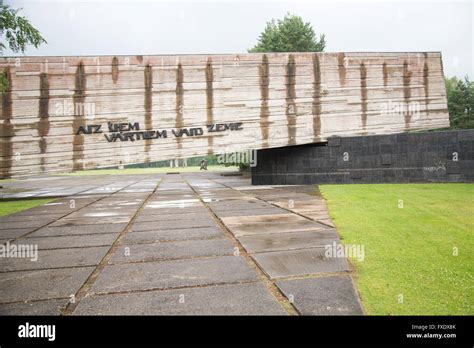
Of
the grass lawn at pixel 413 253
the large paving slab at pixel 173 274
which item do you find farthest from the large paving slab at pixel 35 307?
the grass lawn at pixel 413 253

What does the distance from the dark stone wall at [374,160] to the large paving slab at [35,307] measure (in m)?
12.8

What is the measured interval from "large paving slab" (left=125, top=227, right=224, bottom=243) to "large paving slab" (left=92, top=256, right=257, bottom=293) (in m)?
1.24

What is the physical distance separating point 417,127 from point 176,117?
36.4ft

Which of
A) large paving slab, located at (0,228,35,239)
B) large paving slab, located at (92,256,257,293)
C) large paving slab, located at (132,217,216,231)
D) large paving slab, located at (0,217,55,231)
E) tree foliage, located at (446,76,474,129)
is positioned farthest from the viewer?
tree foliage, located at (446,76,474,129)

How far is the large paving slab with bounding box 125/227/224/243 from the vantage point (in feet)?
17.3

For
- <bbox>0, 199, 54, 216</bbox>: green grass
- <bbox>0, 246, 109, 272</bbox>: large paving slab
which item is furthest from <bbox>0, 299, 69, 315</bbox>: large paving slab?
<bbox>0, 199, 54, 216</bbox>: green grass

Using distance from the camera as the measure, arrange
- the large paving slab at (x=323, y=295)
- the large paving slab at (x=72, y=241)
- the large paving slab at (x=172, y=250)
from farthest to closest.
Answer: the large paving slab at (x=72, y=241), the large paving slab at (x=172, y=250), the large paving slab at (x=323, y=295)

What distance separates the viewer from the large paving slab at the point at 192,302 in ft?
8.63

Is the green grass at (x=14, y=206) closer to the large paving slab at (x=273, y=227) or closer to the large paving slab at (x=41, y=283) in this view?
the large paving slab at (x=41, y=283)

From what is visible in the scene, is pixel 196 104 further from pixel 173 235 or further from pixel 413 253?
pixel 413 253

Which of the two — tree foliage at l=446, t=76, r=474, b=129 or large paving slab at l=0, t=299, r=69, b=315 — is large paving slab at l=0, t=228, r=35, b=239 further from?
tree foliage at l=446, t=76, r=474, b=129

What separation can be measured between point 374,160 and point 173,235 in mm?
10777

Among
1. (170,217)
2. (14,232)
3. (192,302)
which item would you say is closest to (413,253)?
(192,302)
